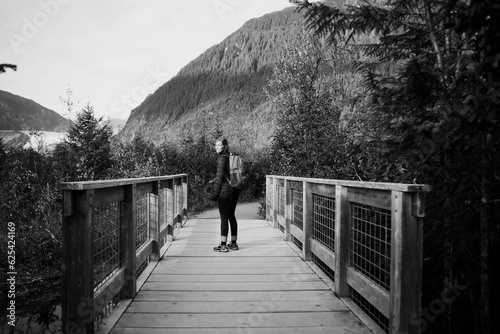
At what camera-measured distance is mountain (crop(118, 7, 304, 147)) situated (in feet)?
156

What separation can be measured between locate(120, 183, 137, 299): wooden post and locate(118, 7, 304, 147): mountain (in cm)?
3743

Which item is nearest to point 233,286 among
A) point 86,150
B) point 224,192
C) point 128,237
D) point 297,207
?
point 128,237

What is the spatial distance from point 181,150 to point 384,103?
15.0m

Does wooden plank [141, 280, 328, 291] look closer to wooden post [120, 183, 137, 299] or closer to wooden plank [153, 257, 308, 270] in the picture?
wooden post [120, 183, 137, 299]

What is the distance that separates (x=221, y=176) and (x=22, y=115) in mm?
92137

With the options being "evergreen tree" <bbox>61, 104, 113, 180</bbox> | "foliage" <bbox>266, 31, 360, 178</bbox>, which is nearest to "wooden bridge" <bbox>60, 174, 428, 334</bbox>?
"foliage" <bbox>266, 31, 360, 178</bbox>

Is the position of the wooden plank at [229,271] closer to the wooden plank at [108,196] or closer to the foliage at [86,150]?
the wooden plank at [108,196]

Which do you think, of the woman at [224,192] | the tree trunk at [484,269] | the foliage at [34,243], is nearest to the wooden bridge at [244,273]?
the woman at [224,192]

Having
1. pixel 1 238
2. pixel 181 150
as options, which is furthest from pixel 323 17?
Result: pixel 181 150

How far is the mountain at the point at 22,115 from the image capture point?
6606 cm

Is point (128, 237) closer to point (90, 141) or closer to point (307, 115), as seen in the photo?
point (307, 115)

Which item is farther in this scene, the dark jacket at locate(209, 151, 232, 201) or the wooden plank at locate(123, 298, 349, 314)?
the dark jacket at locate(209, 151, 232, 201)

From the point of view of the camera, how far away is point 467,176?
2.61 metres

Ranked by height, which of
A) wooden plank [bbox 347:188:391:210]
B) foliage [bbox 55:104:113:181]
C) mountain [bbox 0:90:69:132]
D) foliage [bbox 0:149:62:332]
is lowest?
foliage [bbox 0:149:62:332]
